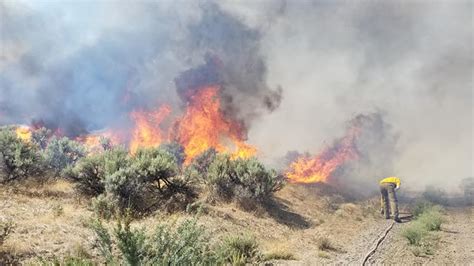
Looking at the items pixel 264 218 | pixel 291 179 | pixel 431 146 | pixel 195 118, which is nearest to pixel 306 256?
pixel 264 218

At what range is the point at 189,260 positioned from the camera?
743cm

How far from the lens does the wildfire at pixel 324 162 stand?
121 ft

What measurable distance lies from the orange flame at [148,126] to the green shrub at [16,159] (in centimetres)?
2836

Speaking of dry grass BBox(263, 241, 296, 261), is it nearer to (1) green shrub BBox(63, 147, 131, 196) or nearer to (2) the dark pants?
(1) green shrub BBox(63, 147, 131, 196)

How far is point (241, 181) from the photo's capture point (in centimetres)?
2148

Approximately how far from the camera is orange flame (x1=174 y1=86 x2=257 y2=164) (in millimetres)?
43062

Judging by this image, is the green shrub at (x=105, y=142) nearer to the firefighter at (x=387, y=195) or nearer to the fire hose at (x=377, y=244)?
the firefighter at (x=387, y=195)

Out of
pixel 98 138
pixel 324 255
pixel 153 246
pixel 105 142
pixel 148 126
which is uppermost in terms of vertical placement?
pixel 148 126

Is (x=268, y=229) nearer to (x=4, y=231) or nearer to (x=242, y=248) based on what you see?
(x=242, y=248)

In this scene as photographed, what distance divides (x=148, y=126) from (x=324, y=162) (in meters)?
25.9

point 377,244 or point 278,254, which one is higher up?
point 377,244

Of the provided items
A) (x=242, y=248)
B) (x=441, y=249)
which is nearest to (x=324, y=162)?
(x=441, y=249)

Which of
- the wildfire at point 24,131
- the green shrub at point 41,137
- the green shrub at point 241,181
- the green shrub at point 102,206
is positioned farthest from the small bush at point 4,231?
the wildfire at point 24,131

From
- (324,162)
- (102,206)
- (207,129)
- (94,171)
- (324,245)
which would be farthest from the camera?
(207,129)
